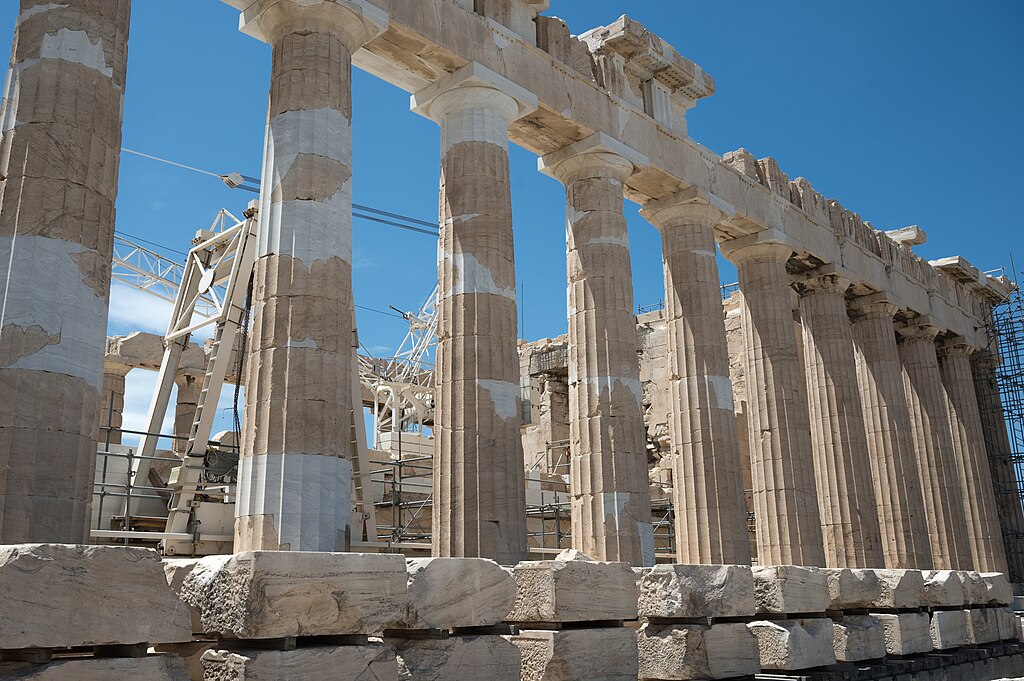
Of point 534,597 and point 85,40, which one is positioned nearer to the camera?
point 534,597

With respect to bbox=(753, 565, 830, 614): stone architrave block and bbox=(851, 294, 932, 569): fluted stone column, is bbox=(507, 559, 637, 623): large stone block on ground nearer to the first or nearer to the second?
bbox=(753, 565, 830, 614): stone architrave block

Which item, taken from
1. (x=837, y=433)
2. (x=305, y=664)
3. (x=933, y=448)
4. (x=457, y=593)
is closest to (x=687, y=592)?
(x=457, y=593)

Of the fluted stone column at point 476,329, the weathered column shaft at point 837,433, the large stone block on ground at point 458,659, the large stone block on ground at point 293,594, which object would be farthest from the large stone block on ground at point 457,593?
the weathered column shaft at point 837,433

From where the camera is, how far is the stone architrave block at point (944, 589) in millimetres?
16812

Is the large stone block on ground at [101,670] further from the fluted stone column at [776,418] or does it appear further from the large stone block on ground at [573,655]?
the fluted stone column at [776,418]

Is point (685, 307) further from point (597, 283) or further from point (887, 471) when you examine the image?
point (887, 471)

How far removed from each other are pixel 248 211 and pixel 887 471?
18.5m

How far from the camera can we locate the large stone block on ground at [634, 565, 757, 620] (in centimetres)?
1137

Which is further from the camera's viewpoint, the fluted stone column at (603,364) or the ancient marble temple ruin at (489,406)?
the fluted stone column at (603,364)

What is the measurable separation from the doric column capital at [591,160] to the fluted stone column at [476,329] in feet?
6.06

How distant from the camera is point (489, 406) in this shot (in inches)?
611

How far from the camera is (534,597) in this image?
9.92 m

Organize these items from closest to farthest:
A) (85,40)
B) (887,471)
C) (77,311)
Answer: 1. (77,311)
2. (85,40)
3. (887,471)

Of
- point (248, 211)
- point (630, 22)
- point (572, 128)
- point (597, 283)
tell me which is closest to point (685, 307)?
point (597, 283)
